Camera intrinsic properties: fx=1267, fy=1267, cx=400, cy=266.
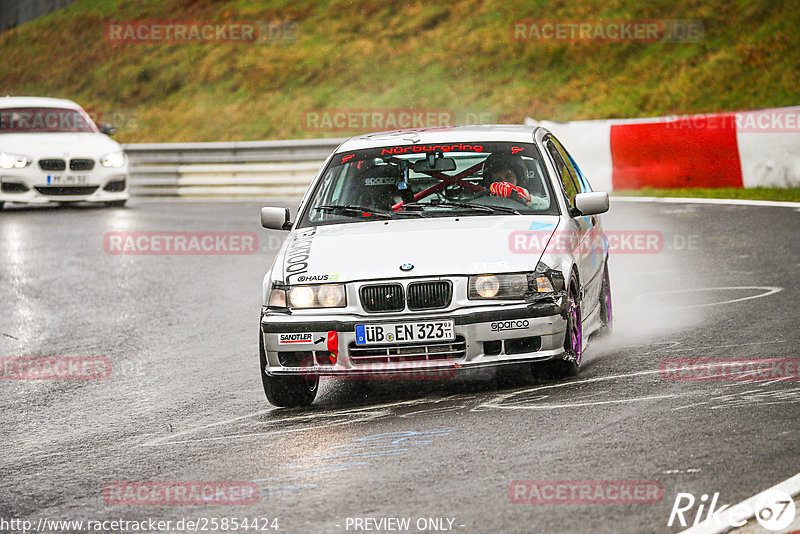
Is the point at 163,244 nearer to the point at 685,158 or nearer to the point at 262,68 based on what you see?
the point at 685,158

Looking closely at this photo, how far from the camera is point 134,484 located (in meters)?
5.84

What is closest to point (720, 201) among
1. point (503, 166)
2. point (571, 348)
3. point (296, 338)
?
point (503, 166)

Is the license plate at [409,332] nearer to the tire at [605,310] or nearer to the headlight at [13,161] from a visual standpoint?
the tire at [605,310]

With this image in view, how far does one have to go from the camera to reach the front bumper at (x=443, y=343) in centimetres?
695

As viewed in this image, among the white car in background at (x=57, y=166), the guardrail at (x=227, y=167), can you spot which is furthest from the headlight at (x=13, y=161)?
the guardrail at (x=227, y=167)

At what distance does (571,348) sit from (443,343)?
0.83m

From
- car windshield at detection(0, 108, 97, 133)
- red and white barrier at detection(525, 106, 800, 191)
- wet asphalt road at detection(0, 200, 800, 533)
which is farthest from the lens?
car windshield at detection(0, 108, 97, 133)

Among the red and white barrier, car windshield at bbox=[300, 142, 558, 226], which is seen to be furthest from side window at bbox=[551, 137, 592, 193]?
the red and white barrier

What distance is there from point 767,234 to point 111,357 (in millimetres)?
7325

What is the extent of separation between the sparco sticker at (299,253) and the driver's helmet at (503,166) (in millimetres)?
1207

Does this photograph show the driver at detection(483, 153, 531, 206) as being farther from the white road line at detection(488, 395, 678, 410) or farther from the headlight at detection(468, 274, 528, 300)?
the white road line at detection(488, 395, 678, 410)

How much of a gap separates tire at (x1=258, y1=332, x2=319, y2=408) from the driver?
1780mm

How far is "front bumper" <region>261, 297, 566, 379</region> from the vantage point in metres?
6.95

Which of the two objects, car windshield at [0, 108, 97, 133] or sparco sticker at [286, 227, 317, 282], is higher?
sparco sticker at [286, 227, 317, 282]
